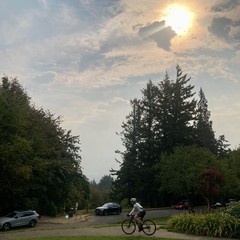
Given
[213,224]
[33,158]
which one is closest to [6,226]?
[33,158]

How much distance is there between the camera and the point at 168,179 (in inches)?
2025

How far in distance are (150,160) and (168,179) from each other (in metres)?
16.4

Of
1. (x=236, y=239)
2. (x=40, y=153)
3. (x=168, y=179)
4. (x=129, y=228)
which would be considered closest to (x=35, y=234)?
(x=129, y=228)

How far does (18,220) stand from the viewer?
31719 millimetres

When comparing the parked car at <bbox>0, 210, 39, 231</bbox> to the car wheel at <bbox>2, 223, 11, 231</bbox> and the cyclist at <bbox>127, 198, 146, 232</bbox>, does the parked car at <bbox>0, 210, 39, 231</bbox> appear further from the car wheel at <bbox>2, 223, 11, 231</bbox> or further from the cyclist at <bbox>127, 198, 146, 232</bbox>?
the cyclist at <bbox>127, 198, 146, 232</bbox>

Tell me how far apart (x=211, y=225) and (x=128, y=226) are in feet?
14.1

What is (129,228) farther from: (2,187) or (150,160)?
(150,160)

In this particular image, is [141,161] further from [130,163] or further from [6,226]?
[6,226]

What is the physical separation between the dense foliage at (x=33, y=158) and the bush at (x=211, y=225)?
56.0ft

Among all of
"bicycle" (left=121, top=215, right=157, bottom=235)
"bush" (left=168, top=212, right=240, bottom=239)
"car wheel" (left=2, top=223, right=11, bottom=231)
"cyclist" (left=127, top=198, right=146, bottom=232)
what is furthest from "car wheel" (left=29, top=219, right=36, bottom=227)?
"cyclist" (left=127, top=198, right=146, bottom=232)

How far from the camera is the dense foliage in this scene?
111ft

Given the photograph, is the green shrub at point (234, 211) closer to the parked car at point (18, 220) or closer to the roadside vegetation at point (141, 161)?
the roadside vegetation at point (141, 161)

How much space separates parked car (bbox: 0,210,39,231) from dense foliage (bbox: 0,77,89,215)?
11.3 ft

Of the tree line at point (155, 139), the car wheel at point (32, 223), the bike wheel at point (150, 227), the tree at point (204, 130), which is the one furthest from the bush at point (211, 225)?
the tree at point (204, 130)
